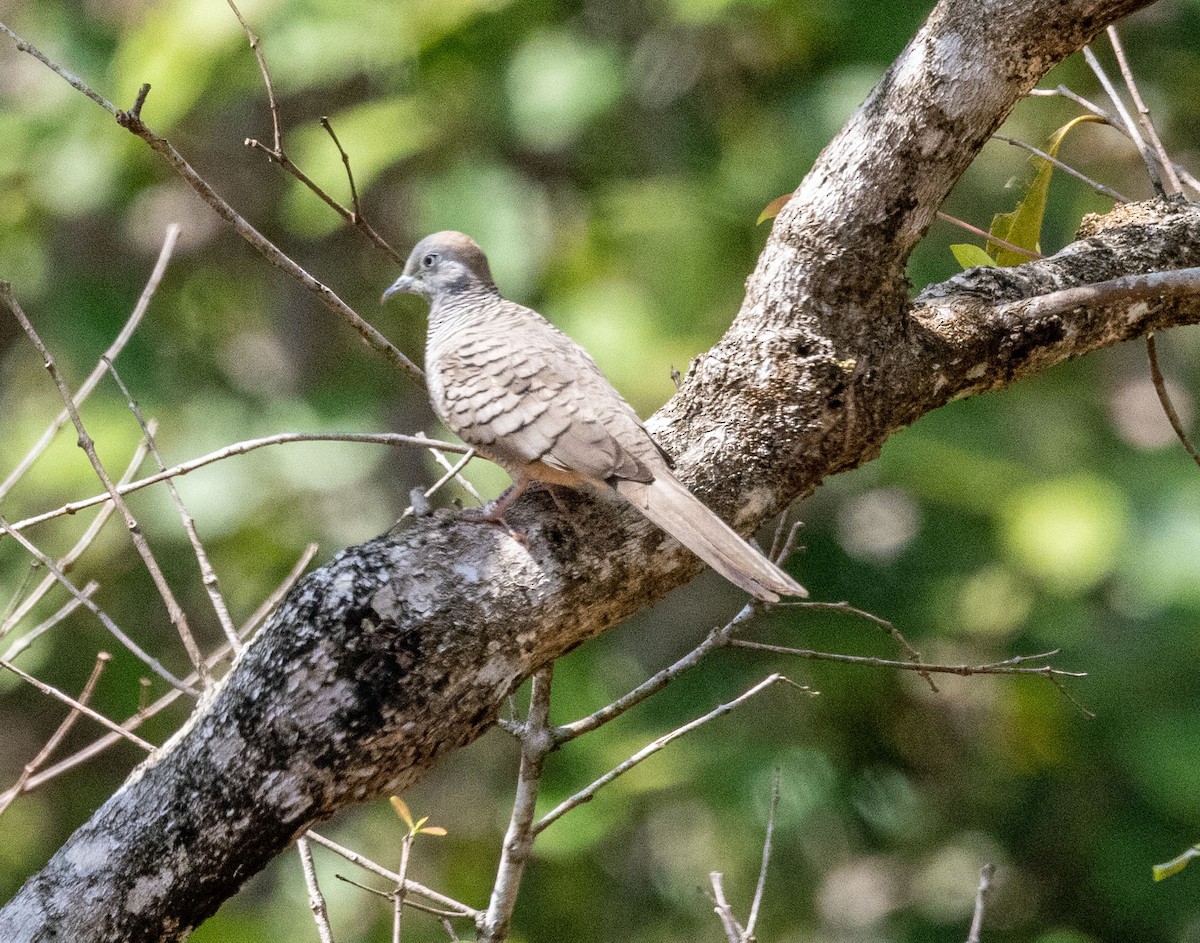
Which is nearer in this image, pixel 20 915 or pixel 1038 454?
pixel 20 915

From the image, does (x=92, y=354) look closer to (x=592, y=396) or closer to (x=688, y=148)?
(x=688, y=148)

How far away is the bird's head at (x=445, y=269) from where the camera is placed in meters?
3.52

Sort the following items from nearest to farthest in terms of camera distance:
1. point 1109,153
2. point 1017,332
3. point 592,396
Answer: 1. point 1017,332
2. point 592,396
3. point 1109,153

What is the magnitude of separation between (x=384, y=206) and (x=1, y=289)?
16.9ft

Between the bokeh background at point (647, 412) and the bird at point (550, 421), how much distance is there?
5.46 ft

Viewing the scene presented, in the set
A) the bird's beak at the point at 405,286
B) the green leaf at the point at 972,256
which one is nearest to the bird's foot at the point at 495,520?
the green leaf at the point at 972,256

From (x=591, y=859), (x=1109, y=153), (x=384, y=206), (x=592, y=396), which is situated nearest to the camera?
(x=592, y=396)

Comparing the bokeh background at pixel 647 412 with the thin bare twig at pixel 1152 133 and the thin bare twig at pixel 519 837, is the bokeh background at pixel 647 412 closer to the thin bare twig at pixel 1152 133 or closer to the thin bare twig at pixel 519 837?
the thin bare twig at pixel 1152 133

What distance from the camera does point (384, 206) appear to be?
7316 mm

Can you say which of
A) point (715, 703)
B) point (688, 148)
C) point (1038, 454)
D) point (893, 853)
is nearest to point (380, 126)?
point (688, 148)

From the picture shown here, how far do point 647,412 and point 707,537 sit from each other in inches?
110

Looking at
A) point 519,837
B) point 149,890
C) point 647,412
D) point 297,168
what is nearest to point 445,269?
point 297,168

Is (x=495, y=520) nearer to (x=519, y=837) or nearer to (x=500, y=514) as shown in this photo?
(x=500, y=514)

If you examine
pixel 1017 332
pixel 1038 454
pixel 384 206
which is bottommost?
pixel 1038 454
